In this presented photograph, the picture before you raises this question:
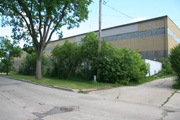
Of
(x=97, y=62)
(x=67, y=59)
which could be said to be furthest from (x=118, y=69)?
(x=67, y=59)

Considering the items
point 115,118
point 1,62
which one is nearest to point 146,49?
point 115,118

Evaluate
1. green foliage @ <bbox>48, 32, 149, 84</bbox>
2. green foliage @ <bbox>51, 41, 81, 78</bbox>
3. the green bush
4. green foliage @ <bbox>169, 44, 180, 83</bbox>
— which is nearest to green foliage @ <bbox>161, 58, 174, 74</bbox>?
green foliage @ <bbox>48, 32, 149, 84</bbox>

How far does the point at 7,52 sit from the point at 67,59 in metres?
17.3

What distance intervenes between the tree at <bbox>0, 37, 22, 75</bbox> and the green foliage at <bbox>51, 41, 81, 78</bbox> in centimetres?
1404

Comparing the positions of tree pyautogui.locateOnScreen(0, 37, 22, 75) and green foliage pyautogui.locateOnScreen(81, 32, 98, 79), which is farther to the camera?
tree pyautogui.locateOnScreen(0, 37, 22, 75)

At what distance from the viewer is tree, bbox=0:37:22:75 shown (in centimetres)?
2812

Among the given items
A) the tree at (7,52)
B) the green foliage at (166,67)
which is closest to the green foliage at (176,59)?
the green foliage at (166,67)

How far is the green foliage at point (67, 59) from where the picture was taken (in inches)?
704

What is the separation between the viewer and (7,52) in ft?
94.7

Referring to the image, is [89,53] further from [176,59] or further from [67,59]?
[176,59]

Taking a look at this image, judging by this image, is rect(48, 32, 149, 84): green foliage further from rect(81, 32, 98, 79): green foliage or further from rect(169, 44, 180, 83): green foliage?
rect(169, 44, 180, 83): green foliage

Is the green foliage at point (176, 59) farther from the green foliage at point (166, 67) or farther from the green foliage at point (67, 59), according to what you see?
the green foliage at point (166, 67)

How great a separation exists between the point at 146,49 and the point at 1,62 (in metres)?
30.6

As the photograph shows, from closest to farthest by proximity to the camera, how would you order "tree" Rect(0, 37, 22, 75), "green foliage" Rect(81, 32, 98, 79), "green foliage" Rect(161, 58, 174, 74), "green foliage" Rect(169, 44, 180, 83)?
"green foliage" Rect(169, 44, 180, 83) < "green foliage" Rect(81, 32, 98, 79) < "green foliage" Rect(161, 58, 174, 74) < "tree" Rect(0, 37, 22, 75)
